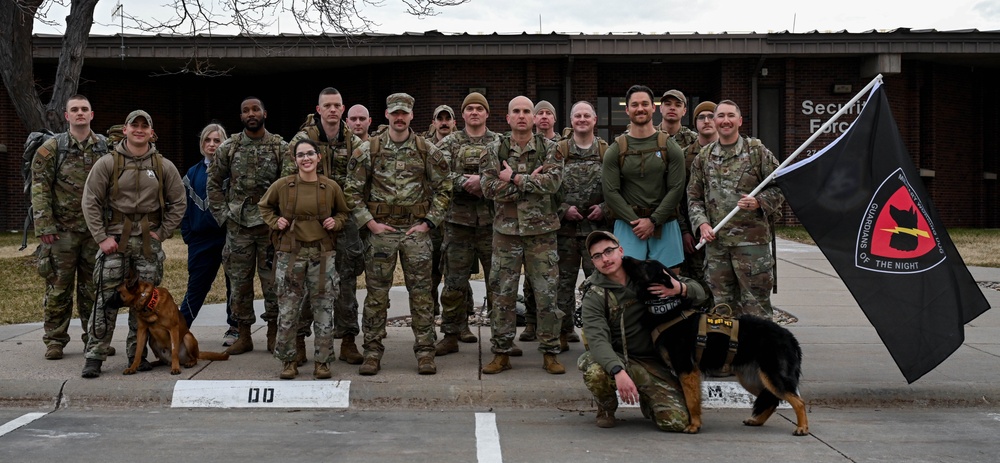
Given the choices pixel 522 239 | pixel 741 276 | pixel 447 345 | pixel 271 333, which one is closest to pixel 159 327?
pixel 271 333

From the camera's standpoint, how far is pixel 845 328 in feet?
30.2

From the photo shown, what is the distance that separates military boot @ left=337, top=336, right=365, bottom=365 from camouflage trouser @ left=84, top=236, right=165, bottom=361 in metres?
1.54

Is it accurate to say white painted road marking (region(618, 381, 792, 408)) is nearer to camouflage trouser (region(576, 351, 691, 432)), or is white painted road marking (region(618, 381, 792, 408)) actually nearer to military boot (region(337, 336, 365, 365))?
camouflage trouser (region(576, 351, 691, 432))

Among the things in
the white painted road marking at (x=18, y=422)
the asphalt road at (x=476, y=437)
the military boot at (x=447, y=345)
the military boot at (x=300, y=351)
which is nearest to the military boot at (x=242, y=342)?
the military boot at (x=300, y=351)

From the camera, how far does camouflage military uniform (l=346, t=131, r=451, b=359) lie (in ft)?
22.8

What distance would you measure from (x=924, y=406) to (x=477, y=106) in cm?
416

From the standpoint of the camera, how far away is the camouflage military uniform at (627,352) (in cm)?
558

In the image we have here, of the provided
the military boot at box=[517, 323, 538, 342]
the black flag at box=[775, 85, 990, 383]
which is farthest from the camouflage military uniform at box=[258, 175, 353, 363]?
the black flag at box=[775, 85, 990, 383]

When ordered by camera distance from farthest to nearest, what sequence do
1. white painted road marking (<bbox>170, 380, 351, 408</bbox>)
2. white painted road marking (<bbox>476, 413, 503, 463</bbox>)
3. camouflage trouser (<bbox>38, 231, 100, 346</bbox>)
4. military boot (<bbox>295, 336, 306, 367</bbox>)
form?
1. camouflage trouser (<bbox>38, 231, 100, 346</bbox>)
2. military boot (<bbox>295, 336, 306, 367</bbox>)
3. white painted road marking (<bbox>170, 380, 351, 408</bbox>)
4. white painted road marking (<bbox>476, 413, 503, 463</bbox>)

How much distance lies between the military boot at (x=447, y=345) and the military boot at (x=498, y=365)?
77 cm

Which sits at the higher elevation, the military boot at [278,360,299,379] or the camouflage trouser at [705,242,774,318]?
the camouflage trouser at [705,242,774,318]

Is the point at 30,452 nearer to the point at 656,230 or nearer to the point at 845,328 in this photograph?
the point at 656,230

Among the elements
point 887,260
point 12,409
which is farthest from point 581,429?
point 12,409

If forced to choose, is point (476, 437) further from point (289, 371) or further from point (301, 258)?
point (301, 258)
